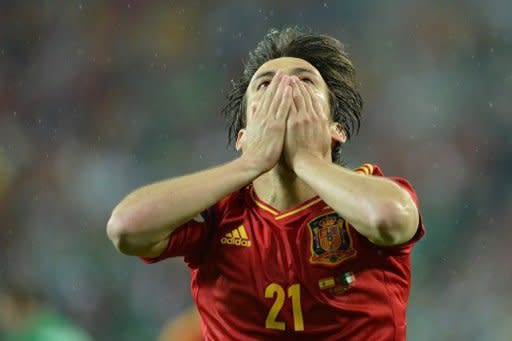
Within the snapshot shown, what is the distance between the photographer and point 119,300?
6.57m

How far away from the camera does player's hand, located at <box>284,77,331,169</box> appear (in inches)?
105

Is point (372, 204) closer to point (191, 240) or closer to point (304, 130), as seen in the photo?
point (304, 130)

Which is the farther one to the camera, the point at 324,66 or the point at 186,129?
the point at 186,129

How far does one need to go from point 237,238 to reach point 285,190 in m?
0.28

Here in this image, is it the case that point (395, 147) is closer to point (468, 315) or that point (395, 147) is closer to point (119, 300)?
point (468, 315)

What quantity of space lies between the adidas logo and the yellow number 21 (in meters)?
0.20

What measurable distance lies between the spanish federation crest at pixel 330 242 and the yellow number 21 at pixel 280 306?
0.42 feet

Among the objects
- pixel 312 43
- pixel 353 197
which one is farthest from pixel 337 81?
pixel 353 197

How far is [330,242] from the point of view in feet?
8.67

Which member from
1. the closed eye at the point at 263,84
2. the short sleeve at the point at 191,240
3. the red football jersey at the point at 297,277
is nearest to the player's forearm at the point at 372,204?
the red football jersey at the point at 297,277

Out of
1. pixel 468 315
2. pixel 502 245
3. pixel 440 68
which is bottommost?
pixel 468 315

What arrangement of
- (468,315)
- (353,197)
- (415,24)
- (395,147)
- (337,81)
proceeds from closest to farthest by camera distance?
(353,197)
(337,81)
(468,315)
(395,147)
(415,24)

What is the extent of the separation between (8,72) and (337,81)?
469cm

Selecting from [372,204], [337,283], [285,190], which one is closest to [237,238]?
[285,190]
